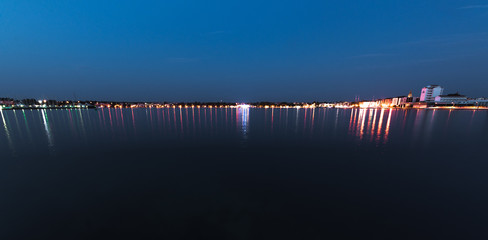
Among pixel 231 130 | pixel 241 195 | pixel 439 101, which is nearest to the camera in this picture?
pixel 241 195

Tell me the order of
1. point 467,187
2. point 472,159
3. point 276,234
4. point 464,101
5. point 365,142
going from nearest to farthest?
point 276,234
point 467,187
point 472,159
point 365,142
point 464,101

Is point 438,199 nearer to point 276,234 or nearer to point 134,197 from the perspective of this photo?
point 276,234

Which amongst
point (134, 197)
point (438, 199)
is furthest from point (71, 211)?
point (438, 199)

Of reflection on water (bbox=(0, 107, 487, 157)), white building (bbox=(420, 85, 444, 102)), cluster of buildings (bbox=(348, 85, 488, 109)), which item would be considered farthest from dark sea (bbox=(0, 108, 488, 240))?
white building (bbox=(420, 85, 444, 102))

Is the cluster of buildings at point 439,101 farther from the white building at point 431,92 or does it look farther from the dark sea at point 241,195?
the dark sea at point 241,195

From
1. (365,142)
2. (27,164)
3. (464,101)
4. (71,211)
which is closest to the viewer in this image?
(71,211)

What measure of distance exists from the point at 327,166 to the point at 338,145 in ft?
29.1

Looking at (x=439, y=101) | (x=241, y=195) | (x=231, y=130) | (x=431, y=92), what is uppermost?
(x=431, y=92)

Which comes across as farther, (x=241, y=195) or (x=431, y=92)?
(x=431, y=92)

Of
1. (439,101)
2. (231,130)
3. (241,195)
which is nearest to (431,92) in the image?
(439,101)

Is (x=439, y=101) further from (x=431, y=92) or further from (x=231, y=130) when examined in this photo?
(x=231, y=130)

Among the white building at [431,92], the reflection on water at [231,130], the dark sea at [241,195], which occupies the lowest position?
the reflection on water at [231,130]

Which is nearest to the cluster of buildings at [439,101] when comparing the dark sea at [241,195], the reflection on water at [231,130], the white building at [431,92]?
the white building at [431,92]

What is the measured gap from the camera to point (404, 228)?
808cm
